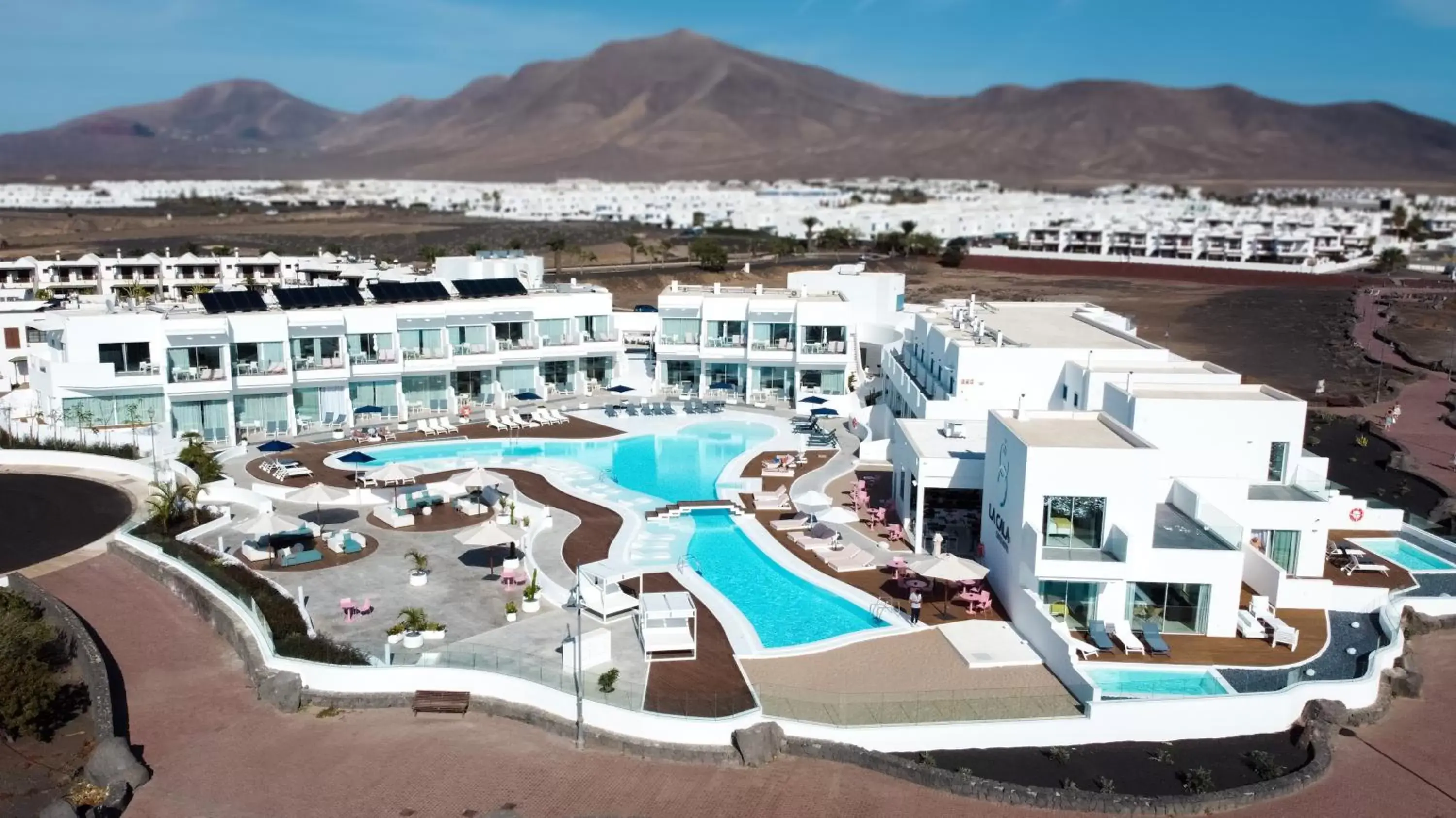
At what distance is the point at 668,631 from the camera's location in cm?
2053

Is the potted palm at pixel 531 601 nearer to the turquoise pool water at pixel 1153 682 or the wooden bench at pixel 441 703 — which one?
the wooden bench at pixel 441 703

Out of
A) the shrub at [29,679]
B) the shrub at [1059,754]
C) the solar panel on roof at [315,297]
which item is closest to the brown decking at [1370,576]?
the shrub at [1059,754]

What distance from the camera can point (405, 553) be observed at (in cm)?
2595

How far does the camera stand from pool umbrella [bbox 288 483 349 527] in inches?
1081

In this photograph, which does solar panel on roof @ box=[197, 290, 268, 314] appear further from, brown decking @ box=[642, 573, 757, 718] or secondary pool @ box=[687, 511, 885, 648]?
brown decking @ box=[642, 573, 757, 718]

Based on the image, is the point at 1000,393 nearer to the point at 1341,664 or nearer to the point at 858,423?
the point at 858,423

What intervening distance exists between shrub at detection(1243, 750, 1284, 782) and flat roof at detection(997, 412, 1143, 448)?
22.0ft

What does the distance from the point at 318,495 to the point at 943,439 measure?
16694 mm

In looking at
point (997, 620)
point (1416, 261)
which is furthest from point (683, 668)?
point (1416, 261)

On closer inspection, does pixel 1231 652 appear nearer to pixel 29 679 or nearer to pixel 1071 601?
pixel 1071 601

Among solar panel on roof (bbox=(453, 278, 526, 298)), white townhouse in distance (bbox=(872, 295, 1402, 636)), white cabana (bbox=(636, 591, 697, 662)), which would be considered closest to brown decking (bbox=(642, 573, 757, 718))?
white cabana (bbox=(636, 591, 697, 662))

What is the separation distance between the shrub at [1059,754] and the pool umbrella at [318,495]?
18.9 metres

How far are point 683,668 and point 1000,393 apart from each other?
1567 centimetres

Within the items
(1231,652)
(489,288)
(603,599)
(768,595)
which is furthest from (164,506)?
(1231,652)
